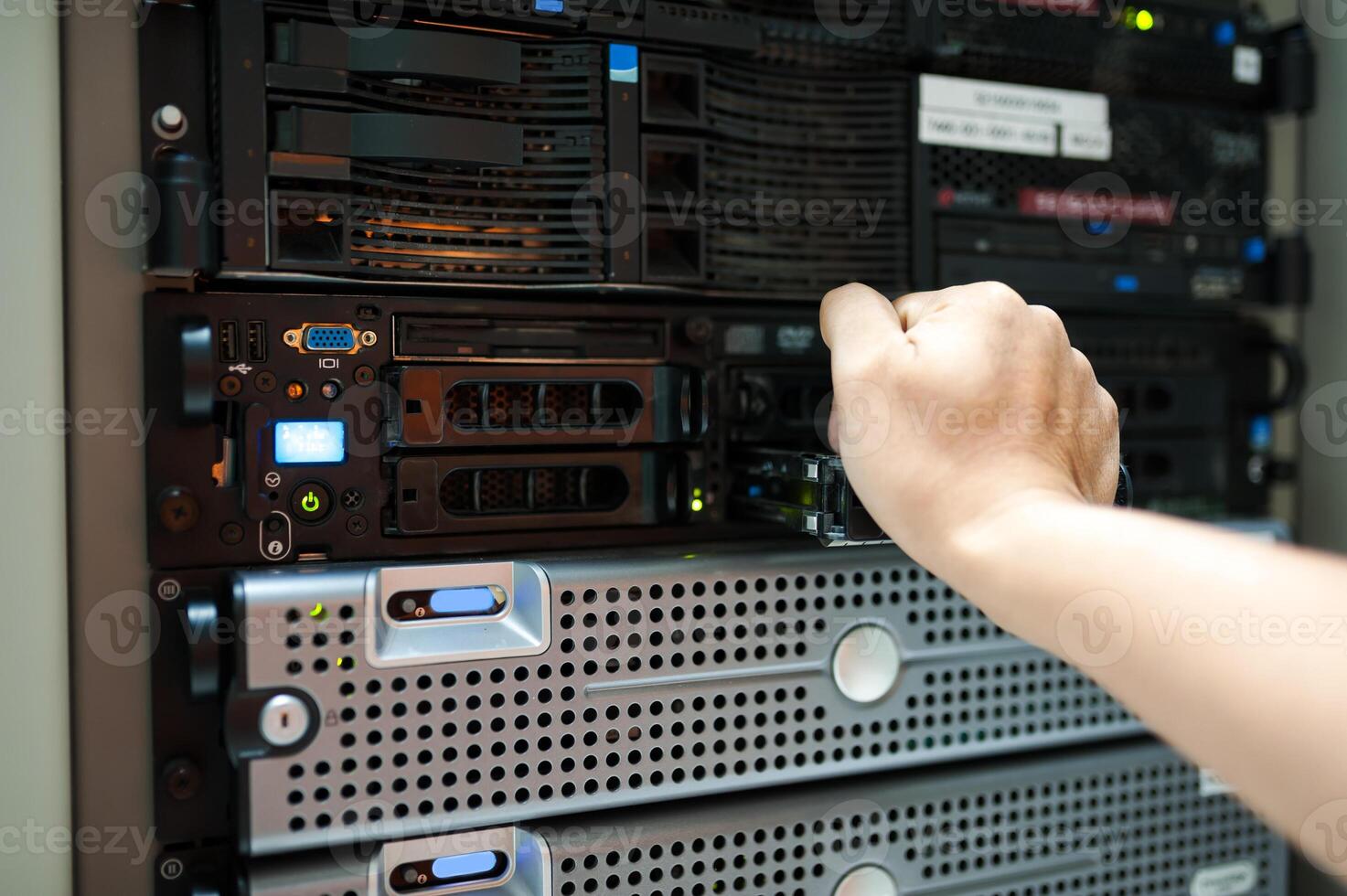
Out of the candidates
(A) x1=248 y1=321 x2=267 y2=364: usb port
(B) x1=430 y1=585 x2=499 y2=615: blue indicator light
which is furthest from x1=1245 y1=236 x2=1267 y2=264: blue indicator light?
(A) x1=248 y1=321 x2=267 y2=364: usb port

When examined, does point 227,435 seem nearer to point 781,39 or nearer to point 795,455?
point 795,455

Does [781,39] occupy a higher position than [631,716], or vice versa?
[781,39]

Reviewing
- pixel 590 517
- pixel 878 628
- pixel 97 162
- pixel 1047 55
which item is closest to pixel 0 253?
pixel 97 162

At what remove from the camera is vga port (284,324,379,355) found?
2.36 ft

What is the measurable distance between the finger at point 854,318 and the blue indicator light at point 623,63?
0.22 m

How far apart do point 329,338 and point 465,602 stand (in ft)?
0.70

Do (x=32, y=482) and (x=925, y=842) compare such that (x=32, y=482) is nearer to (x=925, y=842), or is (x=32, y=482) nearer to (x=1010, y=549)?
(x=1010, y=549)

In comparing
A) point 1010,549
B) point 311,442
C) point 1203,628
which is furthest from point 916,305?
point 311,442

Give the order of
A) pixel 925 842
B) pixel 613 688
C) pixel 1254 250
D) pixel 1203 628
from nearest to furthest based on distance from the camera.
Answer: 1. pixel 1203 628
2. pixel 613 688
3. pixel 925 842
4. pixel 1254 250

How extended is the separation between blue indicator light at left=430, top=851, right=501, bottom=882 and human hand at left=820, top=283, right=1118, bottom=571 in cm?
38

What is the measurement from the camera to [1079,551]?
550 millimetres

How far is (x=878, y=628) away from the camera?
844 mm

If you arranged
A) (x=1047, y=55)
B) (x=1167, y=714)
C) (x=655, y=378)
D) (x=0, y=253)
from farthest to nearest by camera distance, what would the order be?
(x=1047, y=55) < (x=655, y=378) < (x=0, y=253) < (x=1167, y=714)

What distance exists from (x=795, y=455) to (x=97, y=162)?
0.53m
